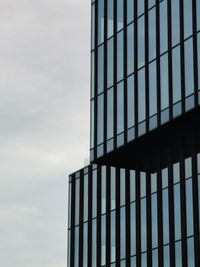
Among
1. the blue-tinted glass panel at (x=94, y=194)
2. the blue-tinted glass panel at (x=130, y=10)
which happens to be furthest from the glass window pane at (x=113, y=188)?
the blue-tinted glass panel at (x=130, y=10)

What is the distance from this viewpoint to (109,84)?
59.0 meters

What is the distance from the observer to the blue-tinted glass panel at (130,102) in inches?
2218

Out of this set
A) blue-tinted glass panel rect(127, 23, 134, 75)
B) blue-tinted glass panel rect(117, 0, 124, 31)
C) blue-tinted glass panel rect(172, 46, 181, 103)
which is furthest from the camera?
blue-tinted glass panel rect(117, 0, 124, 31)

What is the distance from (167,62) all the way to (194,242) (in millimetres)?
10085

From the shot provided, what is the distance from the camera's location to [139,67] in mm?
56625

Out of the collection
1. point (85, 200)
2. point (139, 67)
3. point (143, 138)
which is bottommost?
point (85, 200)

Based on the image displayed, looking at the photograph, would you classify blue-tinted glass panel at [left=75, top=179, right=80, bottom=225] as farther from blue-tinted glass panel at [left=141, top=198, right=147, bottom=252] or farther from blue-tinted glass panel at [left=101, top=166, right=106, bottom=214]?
blue-tinted glass panel at [left=141, top=198, right=147, bottom=252]

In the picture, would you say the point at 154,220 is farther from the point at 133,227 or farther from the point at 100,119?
the point at 100,119

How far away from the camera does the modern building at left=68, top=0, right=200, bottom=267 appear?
53156 mm

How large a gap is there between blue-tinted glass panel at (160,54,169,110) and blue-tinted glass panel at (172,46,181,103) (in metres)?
0.69

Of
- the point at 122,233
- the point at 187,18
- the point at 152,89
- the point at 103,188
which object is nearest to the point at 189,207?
the point at 152,89

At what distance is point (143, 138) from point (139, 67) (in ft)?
14.2

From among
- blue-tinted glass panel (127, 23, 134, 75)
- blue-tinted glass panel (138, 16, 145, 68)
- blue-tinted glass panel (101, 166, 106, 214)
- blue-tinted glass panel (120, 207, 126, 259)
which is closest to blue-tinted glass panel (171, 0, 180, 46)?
blue-tinted glass panel (138, 16, 145, 68)

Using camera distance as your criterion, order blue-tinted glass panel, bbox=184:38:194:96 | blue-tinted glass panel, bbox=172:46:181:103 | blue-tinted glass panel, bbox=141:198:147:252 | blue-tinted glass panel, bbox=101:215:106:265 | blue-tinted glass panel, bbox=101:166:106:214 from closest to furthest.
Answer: blue-tinted glass panel, bbox=184:38:194:96 → blue-tinted glass panel, bbox=172:46:181:103 → blue-tinted glass panel, bbox=141:198:147:252 → blue-tinted glass panel, bbox=101:215:106:265 → blue-tinted glass panel, bbox=101:166:106:214
